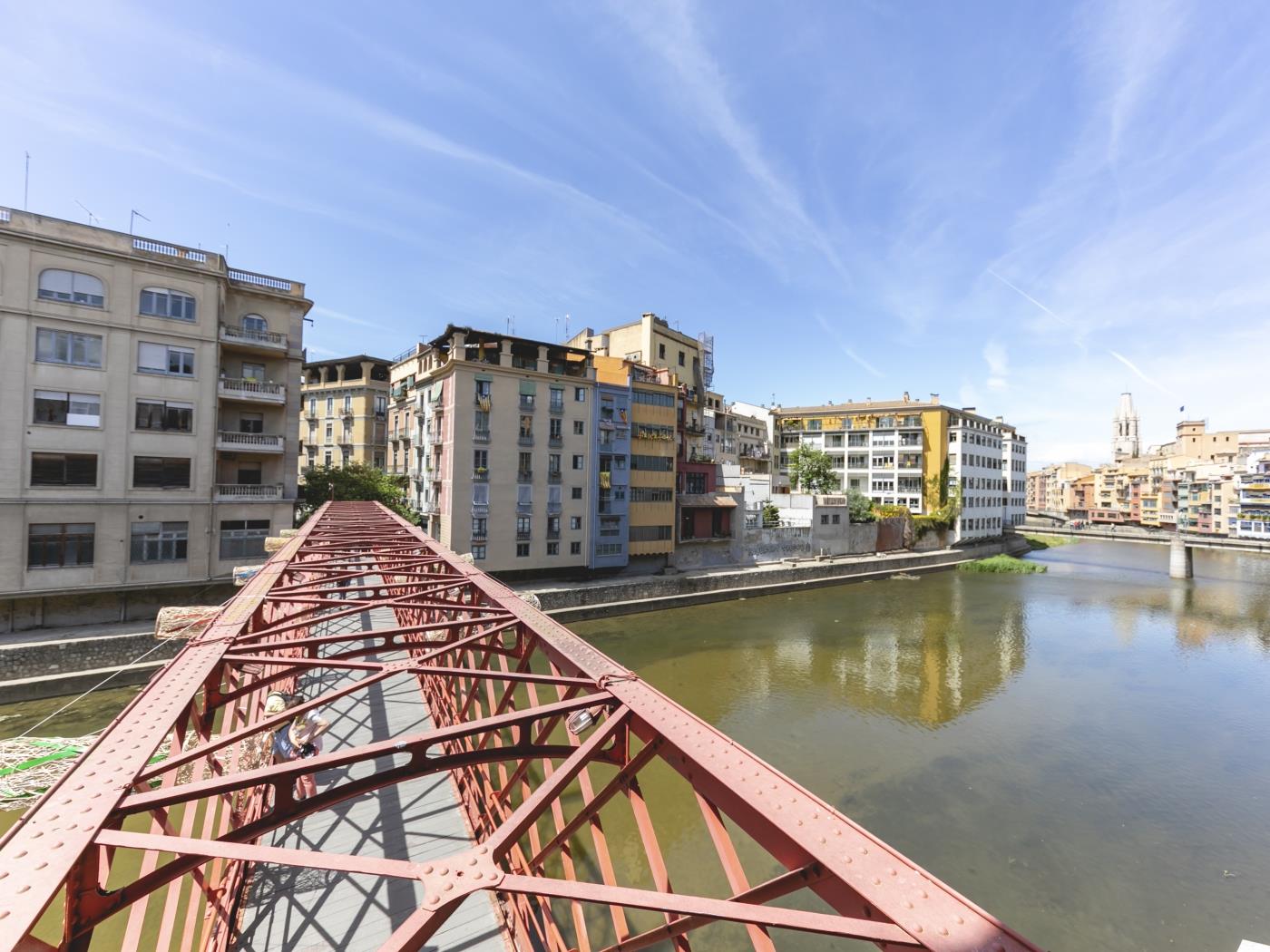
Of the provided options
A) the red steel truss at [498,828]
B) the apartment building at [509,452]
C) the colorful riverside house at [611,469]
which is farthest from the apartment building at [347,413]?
the red steel truss at [498,828]

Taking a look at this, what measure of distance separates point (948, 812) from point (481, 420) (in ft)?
83.3

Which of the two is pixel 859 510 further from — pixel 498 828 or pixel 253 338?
pixel 498 828

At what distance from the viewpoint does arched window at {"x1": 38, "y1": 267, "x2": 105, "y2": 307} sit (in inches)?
783

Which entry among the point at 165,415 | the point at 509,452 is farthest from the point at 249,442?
the point at 509,452

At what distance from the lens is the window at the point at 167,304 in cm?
2170

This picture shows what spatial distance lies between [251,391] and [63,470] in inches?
270

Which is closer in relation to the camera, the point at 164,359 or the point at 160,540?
the point at 160,540

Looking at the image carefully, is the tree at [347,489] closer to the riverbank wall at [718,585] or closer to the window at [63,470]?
the window at [63,470]

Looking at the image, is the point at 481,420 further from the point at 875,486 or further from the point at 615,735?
the point at 875,486

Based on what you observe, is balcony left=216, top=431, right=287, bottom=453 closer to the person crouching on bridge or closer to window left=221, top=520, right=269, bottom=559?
window left=221, top=520, right=269, bottom=559

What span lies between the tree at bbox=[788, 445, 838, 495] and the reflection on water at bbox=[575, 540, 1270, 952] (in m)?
17.5

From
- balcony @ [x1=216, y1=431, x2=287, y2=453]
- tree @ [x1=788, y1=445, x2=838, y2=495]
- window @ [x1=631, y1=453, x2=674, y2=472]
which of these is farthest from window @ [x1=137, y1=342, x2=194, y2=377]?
tree @ [x1=788, y1=445, x2=838, y2=495]

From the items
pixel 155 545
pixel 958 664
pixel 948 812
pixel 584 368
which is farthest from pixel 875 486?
pixel 155 545

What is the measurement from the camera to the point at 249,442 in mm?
24281
